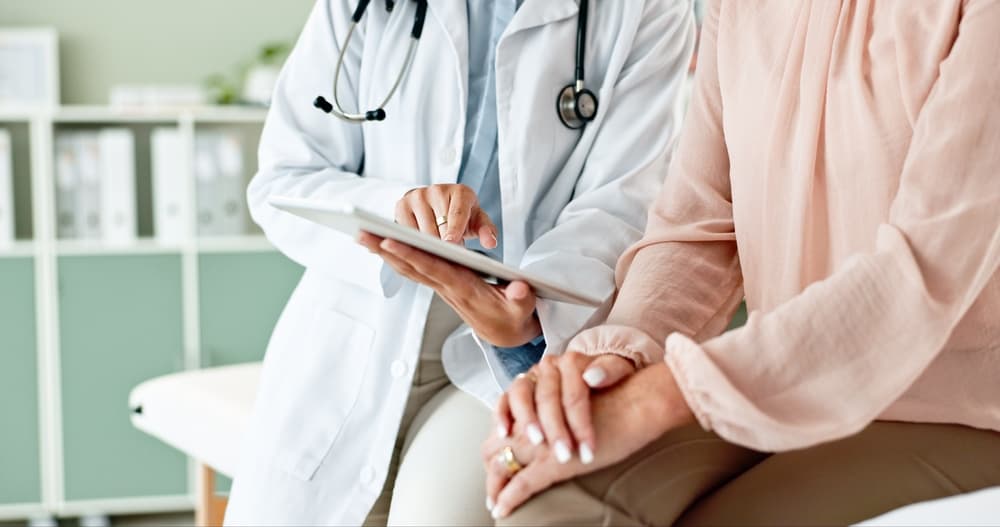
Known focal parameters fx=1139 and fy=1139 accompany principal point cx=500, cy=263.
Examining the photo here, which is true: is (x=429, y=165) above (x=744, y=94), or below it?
below

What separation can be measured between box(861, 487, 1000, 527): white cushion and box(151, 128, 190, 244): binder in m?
2.60

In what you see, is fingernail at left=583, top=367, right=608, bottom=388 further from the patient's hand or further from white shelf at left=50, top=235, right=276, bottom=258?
white shelf at left=50, top=235, right=276, bottom=258

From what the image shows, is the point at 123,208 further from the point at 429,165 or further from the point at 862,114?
the point at 862,114

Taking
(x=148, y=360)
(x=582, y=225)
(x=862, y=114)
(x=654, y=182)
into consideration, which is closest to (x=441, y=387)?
(x=582, y=225)

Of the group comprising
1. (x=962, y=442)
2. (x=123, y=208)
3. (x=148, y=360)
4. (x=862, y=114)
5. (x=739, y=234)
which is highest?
(x=862, y=114)

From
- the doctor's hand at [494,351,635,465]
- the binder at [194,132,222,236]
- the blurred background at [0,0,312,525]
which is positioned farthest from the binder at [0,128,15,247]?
the doctor's hand at [494,351,635,465]

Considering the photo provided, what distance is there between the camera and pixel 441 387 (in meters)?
1.47

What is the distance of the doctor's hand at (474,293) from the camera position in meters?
1.09

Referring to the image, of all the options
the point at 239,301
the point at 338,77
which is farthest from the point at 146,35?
the point at 338,77

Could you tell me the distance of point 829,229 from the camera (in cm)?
108

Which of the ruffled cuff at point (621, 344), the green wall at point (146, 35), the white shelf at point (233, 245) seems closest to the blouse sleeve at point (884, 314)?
the ruffled cuff at point (621, 344)

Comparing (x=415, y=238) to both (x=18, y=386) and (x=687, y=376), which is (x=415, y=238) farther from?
(x=18, y=386)

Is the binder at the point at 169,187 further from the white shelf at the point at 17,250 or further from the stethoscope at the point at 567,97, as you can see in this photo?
the stethoscope at the point at 567,97

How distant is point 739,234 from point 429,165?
48 cm
